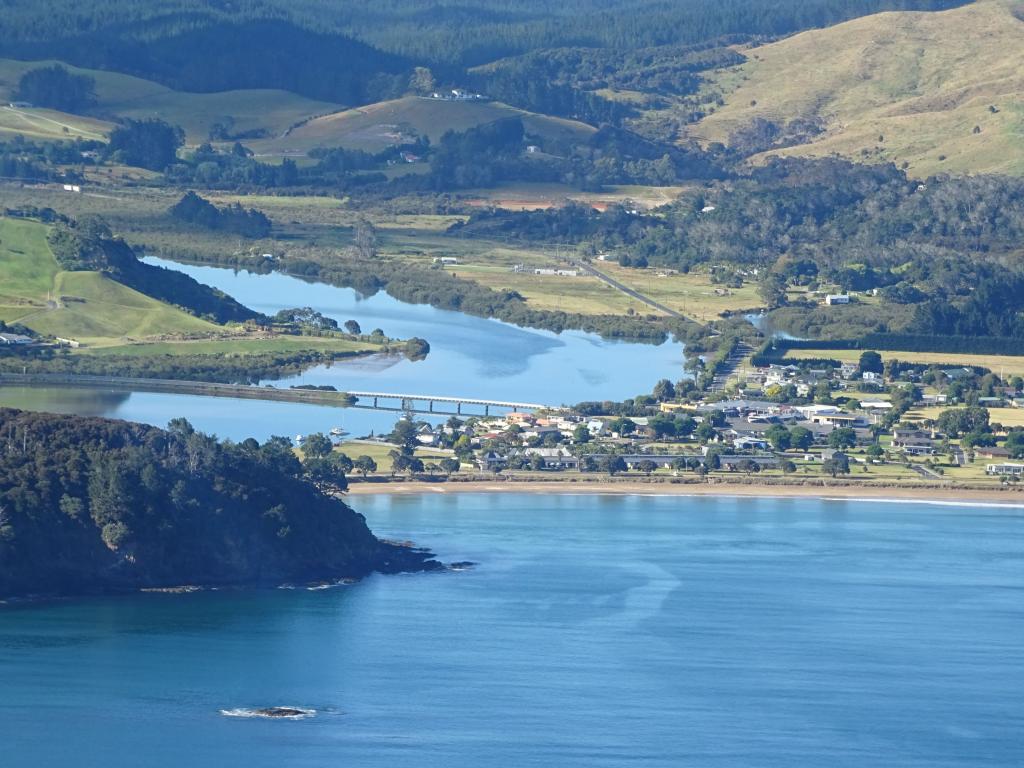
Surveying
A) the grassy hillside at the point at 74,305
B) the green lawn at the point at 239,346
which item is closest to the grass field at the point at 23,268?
the grassy hillside at the point at 74,305

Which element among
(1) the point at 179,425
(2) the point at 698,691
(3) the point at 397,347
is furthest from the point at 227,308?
(2) the point at 698,691

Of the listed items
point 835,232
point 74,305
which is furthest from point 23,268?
point 835,232

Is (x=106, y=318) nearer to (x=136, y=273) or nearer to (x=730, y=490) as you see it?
(x=136, y=273)

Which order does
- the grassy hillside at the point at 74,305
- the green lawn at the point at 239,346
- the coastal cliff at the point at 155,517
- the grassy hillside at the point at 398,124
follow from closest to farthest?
the coastal cliff at the point at 155,517 < the green lawn at the point at 239,346 < the grassy hillside at the point at 74,305 < the grassy hillside at the point at 398,124

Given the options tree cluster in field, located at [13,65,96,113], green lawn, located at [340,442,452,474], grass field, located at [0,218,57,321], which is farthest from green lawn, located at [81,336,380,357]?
tree cluster in field, located at [13,65,96,113]

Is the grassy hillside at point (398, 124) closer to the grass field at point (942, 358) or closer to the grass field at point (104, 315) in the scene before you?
the grass field at point (104, 315)

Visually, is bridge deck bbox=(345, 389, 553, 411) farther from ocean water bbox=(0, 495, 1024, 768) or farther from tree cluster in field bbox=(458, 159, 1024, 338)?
tree cluster in field bbox=(458, 159, 1024, 338)
